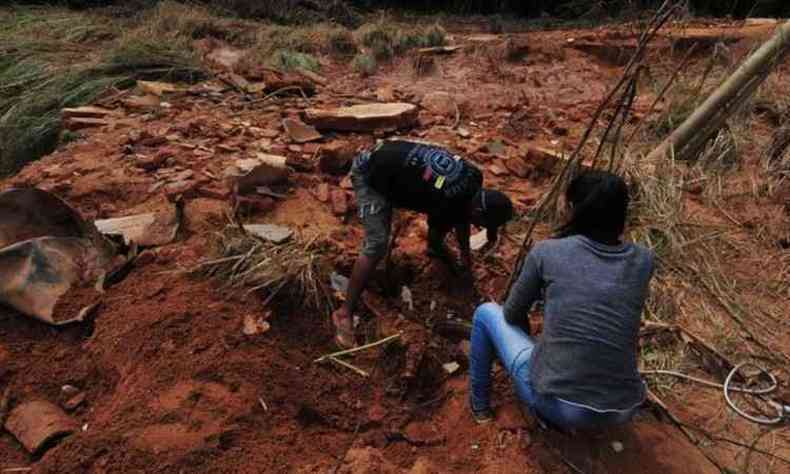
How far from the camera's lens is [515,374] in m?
2.21

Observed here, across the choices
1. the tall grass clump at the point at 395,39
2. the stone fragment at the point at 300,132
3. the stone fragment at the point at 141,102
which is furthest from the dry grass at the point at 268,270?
the tall grass clump at the point at 395,39

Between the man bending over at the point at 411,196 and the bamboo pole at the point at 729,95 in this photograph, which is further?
the bamboo pole at the point at 729,95

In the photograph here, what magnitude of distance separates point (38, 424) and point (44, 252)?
3.04ft

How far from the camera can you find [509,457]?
7.68 feet

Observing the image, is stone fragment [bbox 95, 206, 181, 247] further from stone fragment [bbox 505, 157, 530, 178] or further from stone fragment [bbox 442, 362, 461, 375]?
stone fragment [bbox 505, 157, 530, 178]

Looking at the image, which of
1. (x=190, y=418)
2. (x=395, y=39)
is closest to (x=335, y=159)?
(x=190, y=418)

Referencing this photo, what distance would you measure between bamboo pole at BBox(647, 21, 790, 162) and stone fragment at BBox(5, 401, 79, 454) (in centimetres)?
349

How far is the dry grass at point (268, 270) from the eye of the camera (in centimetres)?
294

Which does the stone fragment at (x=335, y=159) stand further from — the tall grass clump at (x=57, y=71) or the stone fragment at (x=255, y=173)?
the tall grass clump at (x=57, y=71)

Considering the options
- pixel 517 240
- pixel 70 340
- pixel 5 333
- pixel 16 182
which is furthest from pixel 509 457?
pixel 16 182

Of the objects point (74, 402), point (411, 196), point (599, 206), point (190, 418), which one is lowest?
point (74, 402)

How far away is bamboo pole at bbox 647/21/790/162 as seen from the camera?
3812 mm

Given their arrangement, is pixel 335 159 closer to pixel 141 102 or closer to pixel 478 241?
pixel 478 241

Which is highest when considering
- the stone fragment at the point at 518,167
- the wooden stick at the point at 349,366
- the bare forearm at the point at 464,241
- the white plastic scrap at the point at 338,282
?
the bare forearm at the point at 464,241
